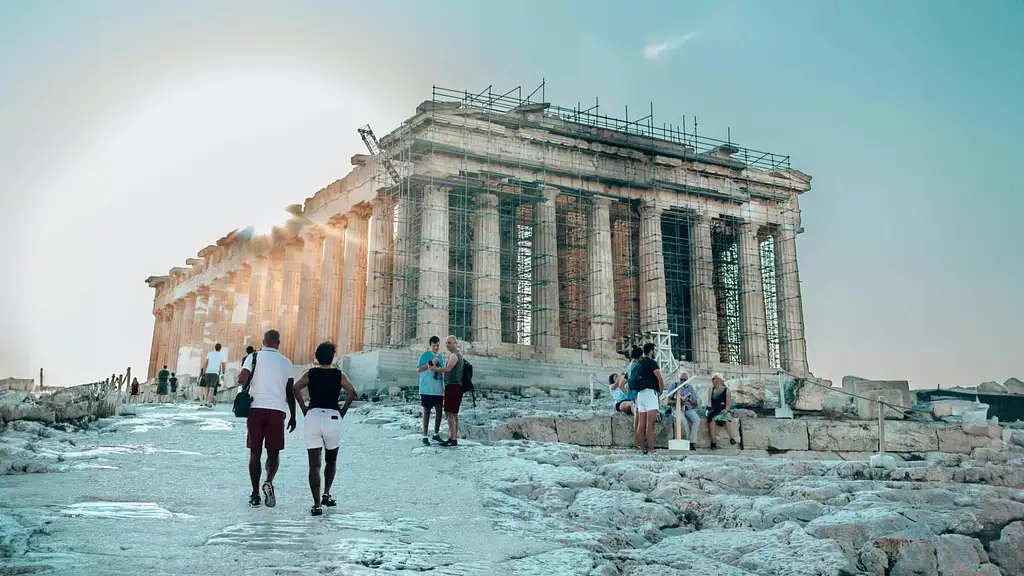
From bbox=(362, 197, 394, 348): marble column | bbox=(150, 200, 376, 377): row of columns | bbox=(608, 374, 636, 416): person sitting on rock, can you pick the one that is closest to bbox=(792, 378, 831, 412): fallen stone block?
bbox=(608, 374, 636, 416): person sitting on rock

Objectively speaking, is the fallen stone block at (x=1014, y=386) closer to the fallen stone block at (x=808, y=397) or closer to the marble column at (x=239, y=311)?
the fallen stone block at (x=808, y=397)

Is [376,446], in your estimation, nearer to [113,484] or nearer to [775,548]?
[113,484]

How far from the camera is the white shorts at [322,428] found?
8.29 m

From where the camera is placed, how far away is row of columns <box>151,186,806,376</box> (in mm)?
32156

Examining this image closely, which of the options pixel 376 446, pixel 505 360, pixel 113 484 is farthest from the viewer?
pixel 505 360

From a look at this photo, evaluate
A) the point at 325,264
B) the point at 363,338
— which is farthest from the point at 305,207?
the point at 363,338

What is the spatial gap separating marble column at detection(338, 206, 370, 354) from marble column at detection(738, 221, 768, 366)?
15.9 m

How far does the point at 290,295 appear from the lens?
137 feet

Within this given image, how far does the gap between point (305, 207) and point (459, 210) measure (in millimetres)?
11978

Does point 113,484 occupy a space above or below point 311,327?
below

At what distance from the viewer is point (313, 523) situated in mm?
7523

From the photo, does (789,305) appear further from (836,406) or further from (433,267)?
(836,406)

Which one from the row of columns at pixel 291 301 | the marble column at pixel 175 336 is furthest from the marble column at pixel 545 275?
the marble column at pixel 175 336

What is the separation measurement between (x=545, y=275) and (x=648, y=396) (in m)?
20.5
